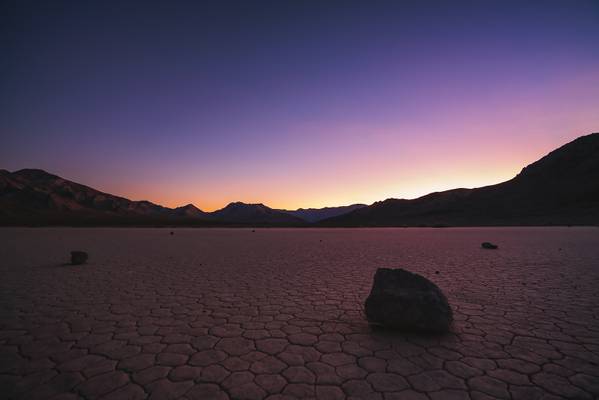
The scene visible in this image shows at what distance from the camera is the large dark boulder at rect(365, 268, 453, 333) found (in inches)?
144

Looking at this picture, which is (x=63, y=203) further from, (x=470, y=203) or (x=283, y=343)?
(x=470, y=203)

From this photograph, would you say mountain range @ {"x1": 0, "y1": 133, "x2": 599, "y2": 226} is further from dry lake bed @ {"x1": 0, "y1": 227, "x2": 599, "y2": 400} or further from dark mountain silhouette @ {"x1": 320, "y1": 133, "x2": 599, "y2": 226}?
dry lake bed @ {"x1": 0, "y1": 227, "x2": 599, "y2": 400}

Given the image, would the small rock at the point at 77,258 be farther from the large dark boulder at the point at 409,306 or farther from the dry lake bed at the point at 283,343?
the large dark boulder at the point at 409,306

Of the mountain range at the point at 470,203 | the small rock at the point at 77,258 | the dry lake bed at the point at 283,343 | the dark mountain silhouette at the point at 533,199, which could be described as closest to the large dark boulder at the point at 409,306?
the dry lake bed at the point at 283,343

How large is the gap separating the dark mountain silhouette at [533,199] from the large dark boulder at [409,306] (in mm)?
53397

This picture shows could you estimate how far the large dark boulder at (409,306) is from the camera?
366cm

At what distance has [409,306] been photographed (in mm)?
3699

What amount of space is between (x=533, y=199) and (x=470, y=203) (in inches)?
508

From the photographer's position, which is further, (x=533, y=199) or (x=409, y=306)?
(x=533, y=199)

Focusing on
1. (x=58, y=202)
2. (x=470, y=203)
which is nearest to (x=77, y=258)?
(x=470, y=203)

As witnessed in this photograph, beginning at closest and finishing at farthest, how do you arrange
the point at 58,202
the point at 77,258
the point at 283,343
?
the point at 283,343, the point at 77,258, the point at 58,202

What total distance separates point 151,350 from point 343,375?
2.22 meters

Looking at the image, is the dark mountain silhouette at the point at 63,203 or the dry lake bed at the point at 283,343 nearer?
the dry lake bed at the point at 283,343

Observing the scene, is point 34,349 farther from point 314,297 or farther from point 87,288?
point 314,297
